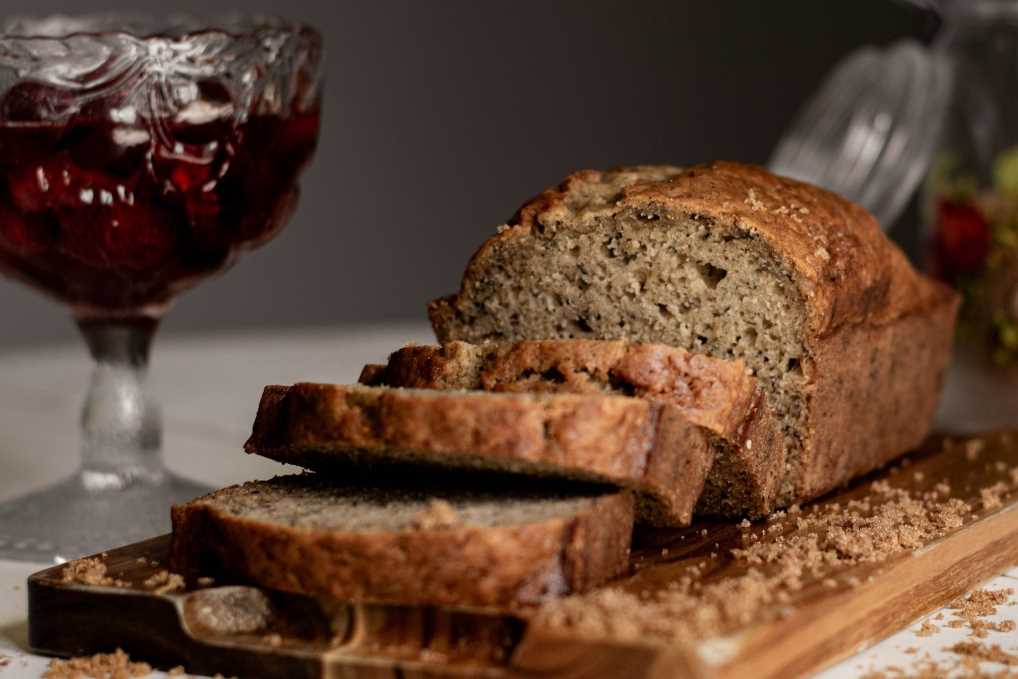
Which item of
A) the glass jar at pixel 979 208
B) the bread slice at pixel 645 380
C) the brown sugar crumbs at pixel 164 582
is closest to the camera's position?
the brown sugar crumbs at pixel 164 582

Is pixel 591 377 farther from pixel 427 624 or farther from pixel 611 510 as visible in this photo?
pixel 427 624

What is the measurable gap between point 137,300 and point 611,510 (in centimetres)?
162

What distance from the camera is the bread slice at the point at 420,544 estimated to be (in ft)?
7.77

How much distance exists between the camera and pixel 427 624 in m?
2.39

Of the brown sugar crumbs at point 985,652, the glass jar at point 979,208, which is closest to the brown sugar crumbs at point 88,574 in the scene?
the brown sugar crumbs at point 985,652

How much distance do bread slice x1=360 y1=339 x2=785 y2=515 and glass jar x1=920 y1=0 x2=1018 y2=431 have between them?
5.27ft

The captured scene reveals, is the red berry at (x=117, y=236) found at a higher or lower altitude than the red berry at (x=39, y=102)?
lower

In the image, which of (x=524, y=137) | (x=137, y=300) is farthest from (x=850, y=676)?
(x=524, y=137)

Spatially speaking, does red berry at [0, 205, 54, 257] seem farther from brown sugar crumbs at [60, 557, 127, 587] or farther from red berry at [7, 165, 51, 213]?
brown sugar crumbs at [60, 557, 127, 587]

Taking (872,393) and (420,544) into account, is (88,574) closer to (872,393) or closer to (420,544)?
(420,544)

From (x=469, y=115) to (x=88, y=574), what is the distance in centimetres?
611

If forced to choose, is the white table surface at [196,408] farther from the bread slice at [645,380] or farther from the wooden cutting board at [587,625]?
the bread slice at [645,380]

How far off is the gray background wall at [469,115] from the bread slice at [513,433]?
550 centimetres

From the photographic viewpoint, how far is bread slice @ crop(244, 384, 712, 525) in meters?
2.53
